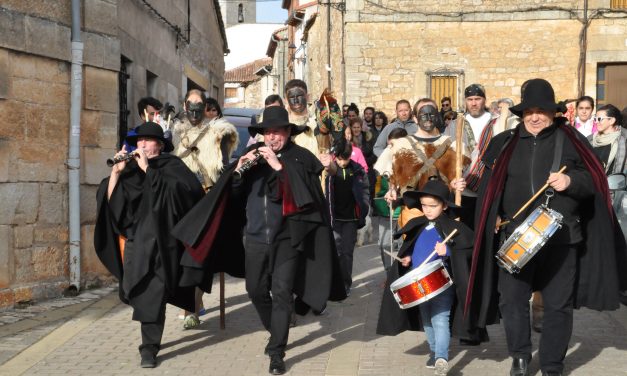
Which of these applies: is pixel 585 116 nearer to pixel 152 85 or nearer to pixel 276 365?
pixel 276 365

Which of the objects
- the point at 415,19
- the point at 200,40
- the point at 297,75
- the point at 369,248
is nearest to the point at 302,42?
the point at 297,75

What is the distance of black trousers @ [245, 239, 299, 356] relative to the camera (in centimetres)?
669

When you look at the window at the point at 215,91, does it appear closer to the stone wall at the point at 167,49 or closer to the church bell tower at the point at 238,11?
the stone wall at the point at 167,49

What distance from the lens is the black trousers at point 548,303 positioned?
6223 millimetres

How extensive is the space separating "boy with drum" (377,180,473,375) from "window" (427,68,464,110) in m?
18.4

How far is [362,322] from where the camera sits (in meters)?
8.48

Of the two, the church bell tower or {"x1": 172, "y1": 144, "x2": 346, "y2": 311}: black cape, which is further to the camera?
the church bell tower

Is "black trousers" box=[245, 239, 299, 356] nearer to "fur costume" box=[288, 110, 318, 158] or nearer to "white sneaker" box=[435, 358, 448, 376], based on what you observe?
"white sneaker" box=[435, 358, 448, 376]

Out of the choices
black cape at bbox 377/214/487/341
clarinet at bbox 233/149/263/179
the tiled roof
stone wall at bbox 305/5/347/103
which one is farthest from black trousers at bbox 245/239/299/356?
the tiled roof

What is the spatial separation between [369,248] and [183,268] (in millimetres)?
7519

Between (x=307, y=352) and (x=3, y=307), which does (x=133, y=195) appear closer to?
(x=307, y=352)

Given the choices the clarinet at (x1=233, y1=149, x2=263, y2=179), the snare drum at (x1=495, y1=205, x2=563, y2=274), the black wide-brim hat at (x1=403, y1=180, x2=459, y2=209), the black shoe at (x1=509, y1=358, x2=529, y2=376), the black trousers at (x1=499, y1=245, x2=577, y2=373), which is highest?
the clarinet at (x1=233, y1=149, x2=263, y2=179)

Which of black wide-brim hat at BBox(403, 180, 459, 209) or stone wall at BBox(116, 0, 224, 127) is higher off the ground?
stone wall at BBox(116, 0, 224, 127)

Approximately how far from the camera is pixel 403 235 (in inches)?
273
